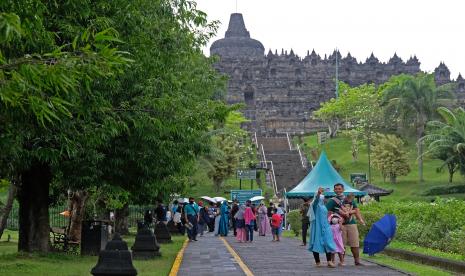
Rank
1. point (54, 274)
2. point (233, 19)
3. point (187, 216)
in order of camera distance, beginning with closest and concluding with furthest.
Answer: point (54, 274) < point (187, 216) < point (233, 19)

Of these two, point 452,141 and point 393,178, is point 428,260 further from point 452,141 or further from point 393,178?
point 393,178

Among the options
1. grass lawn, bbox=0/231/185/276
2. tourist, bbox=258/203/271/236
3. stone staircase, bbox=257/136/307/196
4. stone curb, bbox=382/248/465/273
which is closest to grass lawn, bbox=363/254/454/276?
stone curb, bbox=382/248/465/273

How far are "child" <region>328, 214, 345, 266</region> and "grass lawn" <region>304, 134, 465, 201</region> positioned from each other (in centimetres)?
3237

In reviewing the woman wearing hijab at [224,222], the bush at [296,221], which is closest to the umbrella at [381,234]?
the bush at [296,221]

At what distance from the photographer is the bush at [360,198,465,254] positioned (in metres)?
17.2

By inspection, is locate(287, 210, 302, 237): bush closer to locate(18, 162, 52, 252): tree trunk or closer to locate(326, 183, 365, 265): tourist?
locate(18, 162, 52, 252): tree trunk

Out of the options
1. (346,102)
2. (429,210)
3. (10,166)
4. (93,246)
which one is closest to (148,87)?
(10,166)

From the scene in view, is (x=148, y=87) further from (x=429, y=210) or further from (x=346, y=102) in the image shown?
(x=346, y=102)

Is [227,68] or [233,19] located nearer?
[227,68]

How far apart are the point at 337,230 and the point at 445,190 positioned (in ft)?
118

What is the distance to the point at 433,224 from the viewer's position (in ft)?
61.5

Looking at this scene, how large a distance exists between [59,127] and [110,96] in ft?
8.66

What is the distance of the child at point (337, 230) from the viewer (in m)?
14.4

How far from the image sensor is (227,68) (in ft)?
351
